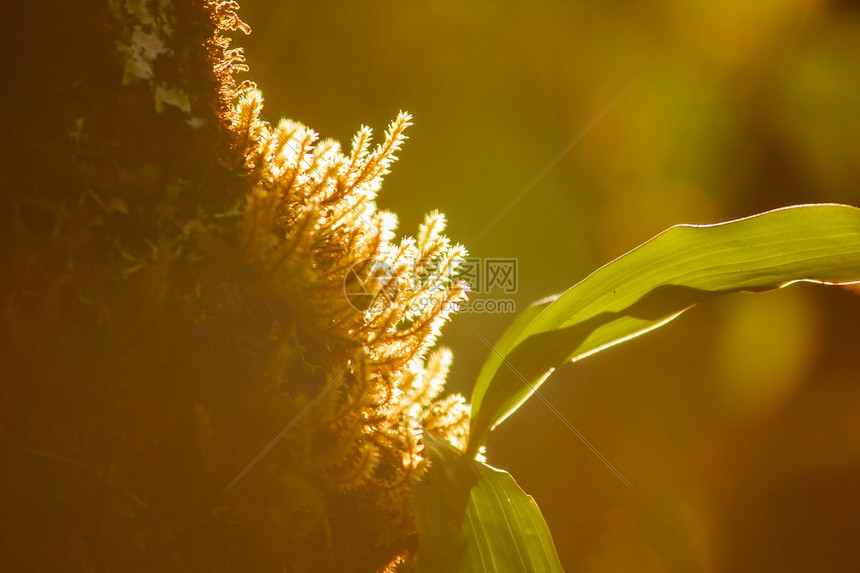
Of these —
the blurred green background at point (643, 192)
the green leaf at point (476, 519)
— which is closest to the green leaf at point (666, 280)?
the green leaf at point (476, 519)

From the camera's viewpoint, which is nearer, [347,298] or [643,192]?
[347,298]

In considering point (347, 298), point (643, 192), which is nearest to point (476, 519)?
point (347, 298)

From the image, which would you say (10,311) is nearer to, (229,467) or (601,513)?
(229,467)

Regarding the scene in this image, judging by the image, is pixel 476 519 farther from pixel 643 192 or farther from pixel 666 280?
pixel 643 192

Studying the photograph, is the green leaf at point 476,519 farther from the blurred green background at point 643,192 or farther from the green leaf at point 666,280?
the blurred green background at point 643,192

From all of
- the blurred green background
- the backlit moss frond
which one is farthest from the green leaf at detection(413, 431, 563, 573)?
the blurred green background

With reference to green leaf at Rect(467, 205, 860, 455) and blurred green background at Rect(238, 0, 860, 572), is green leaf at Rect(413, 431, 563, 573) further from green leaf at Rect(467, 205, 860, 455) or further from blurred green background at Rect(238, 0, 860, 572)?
blurred green background at Rect(238, 0, 860, 572)

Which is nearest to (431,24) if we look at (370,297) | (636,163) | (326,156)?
(636,163)

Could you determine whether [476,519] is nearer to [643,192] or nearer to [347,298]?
[347,298]

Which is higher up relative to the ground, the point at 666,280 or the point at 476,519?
the point at 666,280

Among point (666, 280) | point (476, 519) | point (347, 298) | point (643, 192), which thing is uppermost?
point (643, 192)
